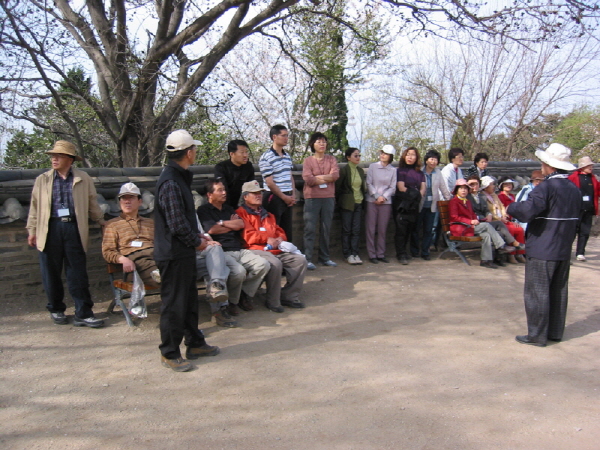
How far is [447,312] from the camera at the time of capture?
5.98 metres

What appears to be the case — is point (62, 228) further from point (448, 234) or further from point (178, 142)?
point (448, 234)

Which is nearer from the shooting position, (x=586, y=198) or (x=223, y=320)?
(x=223, y=320)

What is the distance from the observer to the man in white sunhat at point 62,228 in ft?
17.1

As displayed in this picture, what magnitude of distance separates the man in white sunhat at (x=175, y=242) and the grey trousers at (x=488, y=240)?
5.19 m

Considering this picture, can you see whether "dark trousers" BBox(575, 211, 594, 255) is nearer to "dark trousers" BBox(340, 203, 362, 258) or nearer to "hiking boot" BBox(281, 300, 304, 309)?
"dark trousers" BBox(340, 203, 362, 258)

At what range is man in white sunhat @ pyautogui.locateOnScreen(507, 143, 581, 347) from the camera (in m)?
4.83

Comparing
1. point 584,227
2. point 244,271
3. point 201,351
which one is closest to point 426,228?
point 584,227

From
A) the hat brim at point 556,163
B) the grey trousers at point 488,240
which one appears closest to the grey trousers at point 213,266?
the hat brim at point 556,163

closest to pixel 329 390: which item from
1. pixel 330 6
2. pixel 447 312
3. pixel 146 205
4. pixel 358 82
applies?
pixel 447 312

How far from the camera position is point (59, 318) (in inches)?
212

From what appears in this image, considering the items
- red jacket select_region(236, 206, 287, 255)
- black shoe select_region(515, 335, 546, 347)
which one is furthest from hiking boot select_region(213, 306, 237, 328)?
black shoe select_region(515, 335, 546, 347)

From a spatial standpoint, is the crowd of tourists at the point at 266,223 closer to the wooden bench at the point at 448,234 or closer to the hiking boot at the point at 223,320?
the hiking boot at the point at 223,320

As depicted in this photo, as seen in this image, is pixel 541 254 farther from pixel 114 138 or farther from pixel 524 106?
pixel 524 106

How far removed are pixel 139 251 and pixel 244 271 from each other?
1071 mm
